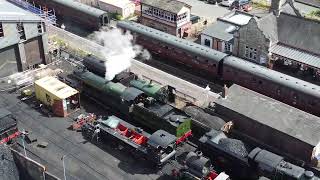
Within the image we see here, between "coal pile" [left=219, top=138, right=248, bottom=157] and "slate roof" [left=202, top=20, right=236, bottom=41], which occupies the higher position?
"slate roof" [left=202, top=20, right=236, bottom=41]

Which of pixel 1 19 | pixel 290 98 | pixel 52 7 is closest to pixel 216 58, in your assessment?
pixel 290 98

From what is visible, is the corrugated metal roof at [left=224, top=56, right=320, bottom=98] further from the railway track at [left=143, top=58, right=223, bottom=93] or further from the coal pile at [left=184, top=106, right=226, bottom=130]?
the coal pile at [left=184, top=106, right=226, bottom=130]

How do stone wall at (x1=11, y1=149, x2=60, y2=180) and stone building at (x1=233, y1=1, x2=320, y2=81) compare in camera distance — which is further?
stone building at (x1=233, y1=1, x2=320, y2=81)

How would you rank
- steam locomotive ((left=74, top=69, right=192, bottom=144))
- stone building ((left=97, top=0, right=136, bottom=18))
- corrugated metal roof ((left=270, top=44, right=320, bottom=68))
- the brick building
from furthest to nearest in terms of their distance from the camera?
1. stone building ((left=97, top=0, right=136, bottom=18))
2. the brick building
3. corrugated metal roof ((left=270, top=44, right=320, bottom=68))
4. steam locomotive ((left=74, top=69, right=192, bottom=144))

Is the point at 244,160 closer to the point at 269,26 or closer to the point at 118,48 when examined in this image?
the point at 269,26

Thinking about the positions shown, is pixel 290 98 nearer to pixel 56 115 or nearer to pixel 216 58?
pixel 216 58

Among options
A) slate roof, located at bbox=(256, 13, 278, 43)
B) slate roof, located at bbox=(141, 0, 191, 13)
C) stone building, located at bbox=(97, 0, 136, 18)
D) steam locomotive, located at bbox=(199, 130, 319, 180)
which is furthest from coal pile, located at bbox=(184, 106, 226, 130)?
stone building, located at bbox=(97, 0, 136, 18)

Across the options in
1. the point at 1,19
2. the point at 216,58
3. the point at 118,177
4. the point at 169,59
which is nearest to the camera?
the point at 118,177
